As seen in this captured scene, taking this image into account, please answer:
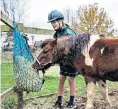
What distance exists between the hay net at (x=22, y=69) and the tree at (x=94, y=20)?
29040 millimetres

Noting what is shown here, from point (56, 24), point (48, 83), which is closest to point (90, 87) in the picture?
point (56, 24)

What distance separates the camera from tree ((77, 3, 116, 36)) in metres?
35.7

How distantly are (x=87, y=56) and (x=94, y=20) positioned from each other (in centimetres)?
3265

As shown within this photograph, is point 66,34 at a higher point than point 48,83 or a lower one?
higher

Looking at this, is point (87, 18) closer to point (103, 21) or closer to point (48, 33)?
point (103, 21)

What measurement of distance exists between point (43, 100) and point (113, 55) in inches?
78.2

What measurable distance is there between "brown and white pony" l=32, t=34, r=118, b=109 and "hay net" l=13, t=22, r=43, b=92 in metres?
0.19

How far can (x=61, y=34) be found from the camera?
607cm

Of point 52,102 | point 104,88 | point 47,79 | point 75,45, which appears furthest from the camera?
point 47,79

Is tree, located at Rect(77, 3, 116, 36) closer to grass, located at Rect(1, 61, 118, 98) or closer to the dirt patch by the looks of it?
grass, located at Rect(1, 61, 118, 98)

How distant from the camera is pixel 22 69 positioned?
5746 millimetres

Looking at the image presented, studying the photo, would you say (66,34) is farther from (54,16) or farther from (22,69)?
(22,69)

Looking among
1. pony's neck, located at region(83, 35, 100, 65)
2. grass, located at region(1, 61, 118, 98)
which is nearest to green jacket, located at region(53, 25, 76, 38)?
→ pony's neck, located at region(83, 35, 100, 65)

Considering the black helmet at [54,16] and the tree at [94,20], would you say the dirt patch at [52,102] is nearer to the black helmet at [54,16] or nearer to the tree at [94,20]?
the black helmet at [54,16]
